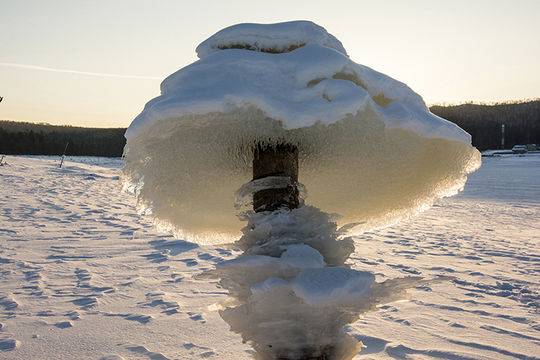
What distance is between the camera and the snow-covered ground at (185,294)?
11.6 ft

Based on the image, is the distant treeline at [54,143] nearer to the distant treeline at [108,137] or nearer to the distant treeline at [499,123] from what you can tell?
the distant treeline at [108,137]

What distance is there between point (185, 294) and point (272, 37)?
403 centimetres

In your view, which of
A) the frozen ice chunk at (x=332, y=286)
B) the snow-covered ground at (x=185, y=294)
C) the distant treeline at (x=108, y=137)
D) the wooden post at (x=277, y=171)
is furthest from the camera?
the distant treeline at (x=108, y=137)

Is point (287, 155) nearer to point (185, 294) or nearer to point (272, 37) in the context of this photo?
point (272, 37)

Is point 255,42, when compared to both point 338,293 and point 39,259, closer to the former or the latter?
point 338,293

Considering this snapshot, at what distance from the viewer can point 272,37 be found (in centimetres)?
127

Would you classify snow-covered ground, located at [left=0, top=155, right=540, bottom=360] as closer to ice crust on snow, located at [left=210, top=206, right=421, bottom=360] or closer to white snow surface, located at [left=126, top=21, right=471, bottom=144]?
ice crust on snow, located at [left=210, top=206, right=421, bottom=360]

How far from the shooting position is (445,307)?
451 centimetres

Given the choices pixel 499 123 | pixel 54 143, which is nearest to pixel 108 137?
pixel 54 143

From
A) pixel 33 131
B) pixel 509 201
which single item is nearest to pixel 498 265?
pixel 509 201

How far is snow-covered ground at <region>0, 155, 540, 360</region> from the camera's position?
3525mm

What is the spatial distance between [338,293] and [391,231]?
8852 millimetres

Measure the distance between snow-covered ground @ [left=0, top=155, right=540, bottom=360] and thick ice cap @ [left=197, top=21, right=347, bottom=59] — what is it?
0.56 meters

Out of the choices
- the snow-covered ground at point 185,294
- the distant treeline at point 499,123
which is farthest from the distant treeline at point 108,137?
the snow-covered ground at point 185,294
